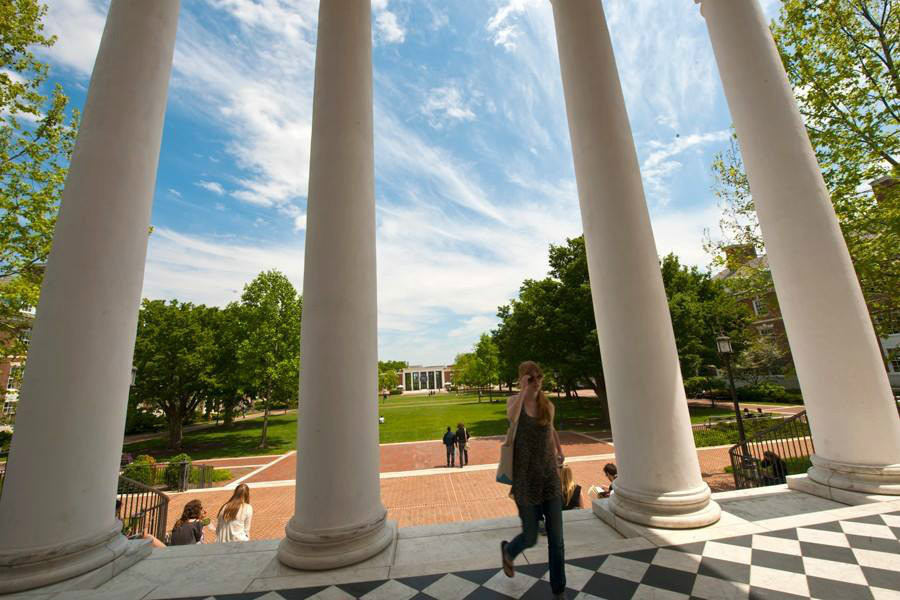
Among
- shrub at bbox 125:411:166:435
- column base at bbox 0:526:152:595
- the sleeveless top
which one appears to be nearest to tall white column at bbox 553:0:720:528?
the sleeveless top

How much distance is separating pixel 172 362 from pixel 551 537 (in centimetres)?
6448

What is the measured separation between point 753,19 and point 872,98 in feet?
66.4

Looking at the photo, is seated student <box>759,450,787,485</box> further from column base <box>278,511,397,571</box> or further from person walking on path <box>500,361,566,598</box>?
column base <box>278,511,397,571</box>

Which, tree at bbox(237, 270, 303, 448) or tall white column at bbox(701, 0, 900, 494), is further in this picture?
tree at bbox(237, 270, 303, 448)

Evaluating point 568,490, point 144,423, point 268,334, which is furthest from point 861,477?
point 144,423

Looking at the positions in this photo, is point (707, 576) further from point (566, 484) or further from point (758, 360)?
point (758, 360)

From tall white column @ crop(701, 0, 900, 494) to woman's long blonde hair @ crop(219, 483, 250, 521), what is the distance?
55.1ft

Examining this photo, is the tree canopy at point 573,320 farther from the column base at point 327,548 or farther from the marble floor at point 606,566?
the column base at point 327,548

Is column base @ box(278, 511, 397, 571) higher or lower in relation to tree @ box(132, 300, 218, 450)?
lower

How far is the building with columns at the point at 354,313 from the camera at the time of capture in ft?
23.5

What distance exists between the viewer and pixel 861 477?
9.13 metres

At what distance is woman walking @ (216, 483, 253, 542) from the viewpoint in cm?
1302

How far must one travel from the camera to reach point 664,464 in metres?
8.37

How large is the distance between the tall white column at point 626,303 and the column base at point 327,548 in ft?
18.2
